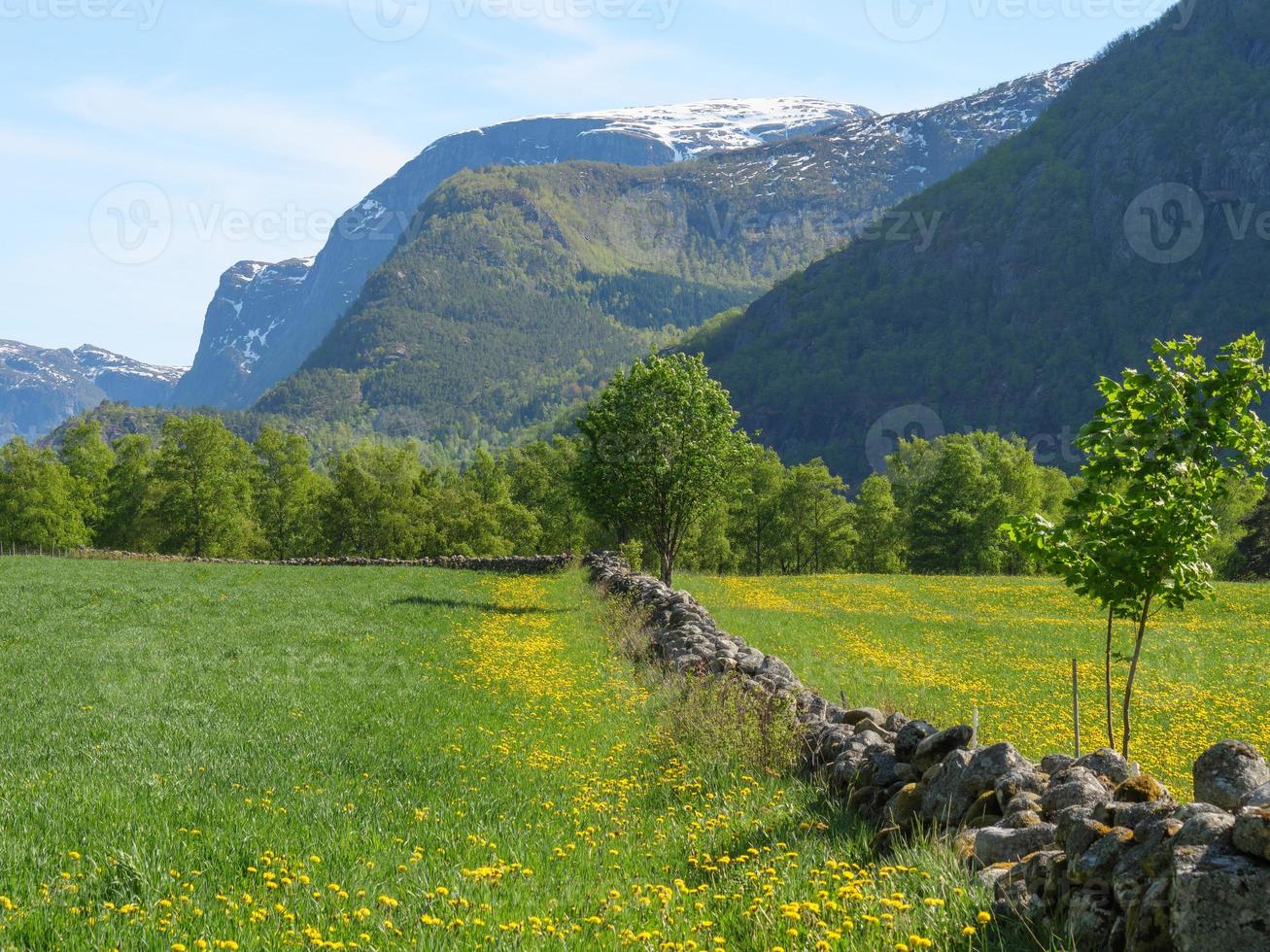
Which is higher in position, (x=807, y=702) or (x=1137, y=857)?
(x=1137, y=857)

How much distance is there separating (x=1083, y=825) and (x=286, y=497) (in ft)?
325

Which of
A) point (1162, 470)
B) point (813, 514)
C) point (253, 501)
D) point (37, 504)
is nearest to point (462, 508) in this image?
point (253, 501)

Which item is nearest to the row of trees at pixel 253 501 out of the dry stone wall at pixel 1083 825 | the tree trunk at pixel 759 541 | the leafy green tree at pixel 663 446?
the tree trunk at pixel 759 541

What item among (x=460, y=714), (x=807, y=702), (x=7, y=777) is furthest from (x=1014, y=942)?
(x=460, y=714)

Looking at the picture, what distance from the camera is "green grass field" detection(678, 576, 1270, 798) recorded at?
1786 cm

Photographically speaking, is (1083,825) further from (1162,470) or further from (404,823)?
(1162,470)

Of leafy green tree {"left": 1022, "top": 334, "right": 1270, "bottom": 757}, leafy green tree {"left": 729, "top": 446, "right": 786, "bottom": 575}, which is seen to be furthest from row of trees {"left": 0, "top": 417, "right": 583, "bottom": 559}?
leafy green tree {"left": 1022, "top": 334, "right": 1270, "bottom": 757}

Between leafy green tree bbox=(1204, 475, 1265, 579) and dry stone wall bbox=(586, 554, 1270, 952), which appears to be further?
leafy green tree bbox=(1204, 475, 1265, 579)

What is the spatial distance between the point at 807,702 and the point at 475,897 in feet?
26.0

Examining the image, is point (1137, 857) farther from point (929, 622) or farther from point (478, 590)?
point (478, 590)

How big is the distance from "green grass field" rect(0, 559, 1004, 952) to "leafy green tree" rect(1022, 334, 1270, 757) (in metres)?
4.85

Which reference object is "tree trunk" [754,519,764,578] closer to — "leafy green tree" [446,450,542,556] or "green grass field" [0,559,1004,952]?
"leafy green tree" [446,450,542,556]

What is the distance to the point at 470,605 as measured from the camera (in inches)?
1390

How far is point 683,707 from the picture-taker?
13.7m
